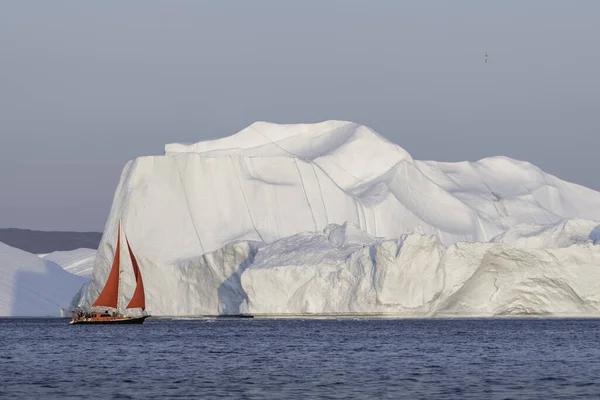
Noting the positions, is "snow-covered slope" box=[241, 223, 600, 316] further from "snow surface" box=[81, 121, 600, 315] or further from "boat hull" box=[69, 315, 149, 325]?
"boat hull" box=[69, 315, 149, 325]

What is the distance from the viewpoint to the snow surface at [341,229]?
57938 millimetres

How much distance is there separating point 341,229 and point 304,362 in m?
26.9

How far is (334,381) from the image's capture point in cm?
3000

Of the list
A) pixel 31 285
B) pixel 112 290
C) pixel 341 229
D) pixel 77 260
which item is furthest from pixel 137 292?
pixel 77 260

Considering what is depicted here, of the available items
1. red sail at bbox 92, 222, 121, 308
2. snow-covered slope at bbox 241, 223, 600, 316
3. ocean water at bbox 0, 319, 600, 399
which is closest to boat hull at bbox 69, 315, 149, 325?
red sail at bbox 92, 222, 121, 308

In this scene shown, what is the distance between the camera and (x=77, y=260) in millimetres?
111062

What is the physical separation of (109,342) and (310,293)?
13928 mm

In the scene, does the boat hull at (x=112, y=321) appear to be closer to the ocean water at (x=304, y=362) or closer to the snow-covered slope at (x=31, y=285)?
the ocean water at (x=304, y=362)

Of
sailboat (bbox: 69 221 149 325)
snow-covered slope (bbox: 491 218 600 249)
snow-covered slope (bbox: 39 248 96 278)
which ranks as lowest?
sailboat (bbox: 69 221 149 325)

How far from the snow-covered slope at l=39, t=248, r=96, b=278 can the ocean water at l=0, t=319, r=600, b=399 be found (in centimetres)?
4931

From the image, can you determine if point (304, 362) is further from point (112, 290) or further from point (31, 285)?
point (31, 285)

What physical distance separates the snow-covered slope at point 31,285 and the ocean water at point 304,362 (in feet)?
97.7

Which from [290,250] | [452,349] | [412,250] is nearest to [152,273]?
[290,250]

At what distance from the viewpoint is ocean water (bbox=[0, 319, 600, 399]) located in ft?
92.4
